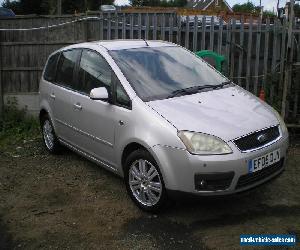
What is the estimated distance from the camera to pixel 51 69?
21.2ft

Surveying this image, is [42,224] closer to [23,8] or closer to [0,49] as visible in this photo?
[0,49]

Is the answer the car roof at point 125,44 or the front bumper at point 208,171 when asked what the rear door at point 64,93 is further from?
the front bumper at point 208,171

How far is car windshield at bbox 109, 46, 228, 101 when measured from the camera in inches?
182

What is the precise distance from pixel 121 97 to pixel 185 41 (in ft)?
12.3

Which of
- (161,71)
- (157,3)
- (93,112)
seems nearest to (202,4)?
(157,3)

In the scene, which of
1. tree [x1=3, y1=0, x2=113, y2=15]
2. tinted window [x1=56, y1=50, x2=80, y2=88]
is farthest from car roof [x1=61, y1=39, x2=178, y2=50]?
tree [x1=3, y1=0, x2=113, y2=15]

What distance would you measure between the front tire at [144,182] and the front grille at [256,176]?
2.40 ft

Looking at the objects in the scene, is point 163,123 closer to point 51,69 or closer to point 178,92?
point 178,92

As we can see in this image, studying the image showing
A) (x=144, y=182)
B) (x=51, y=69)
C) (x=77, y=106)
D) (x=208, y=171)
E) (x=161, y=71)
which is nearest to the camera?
(x=208, y=171)

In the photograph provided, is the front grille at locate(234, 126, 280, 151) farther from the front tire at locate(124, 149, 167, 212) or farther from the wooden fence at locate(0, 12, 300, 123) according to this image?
the wooden fence at locate(0, 12, 300, 123)

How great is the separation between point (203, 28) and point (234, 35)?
22.8 inches

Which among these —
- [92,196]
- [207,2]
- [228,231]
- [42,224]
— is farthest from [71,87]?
[207,2]

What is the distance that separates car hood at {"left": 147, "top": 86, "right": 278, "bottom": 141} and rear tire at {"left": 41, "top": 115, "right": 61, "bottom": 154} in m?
2.54

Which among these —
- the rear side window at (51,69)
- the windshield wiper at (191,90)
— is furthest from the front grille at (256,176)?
the rear side window at (51,69)
